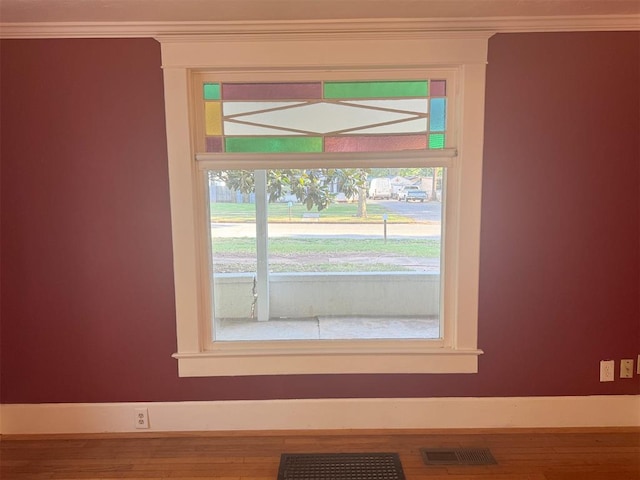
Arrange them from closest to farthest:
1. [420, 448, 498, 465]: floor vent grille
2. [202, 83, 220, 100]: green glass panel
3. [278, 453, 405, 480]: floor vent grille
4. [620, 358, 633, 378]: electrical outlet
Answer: [278, 453, 405, 480]: floor vent grille, [420, 448, 498, 465]: floor vent grille, [202, 83, 220, 100]: green glass panel, [620, 358, 633, 378]: electrical outlet

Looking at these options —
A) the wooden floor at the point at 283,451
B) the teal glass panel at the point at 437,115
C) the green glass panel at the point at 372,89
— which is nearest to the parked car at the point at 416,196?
the teal glass panel at the point at 437,115

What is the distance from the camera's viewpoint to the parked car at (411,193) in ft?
7.73

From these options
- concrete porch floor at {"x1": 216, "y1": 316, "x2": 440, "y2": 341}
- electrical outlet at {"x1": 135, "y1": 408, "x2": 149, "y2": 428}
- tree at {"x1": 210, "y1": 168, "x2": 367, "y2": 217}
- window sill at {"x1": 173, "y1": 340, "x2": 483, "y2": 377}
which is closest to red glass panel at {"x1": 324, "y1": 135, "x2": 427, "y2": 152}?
tree at {"x1": 210, "y1": 168, "x2": 367, "y2": 217}

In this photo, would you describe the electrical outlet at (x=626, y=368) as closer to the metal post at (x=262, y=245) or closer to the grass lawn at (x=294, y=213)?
the grass lawn at (x=294, y=213)

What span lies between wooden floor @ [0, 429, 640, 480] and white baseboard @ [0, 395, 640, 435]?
5cm

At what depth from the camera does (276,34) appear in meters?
2.15

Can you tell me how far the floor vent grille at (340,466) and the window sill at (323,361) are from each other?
0.42 m

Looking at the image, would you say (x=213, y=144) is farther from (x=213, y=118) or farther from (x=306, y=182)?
(x=306, y=182)

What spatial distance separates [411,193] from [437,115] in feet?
1.45

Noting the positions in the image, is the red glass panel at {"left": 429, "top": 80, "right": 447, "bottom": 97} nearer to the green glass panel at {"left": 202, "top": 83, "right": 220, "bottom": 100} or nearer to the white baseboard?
the green glass panel at {"left": 202, "top": 83, "right": 220, "bottom": 100}

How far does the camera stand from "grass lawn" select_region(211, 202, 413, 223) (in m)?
2.39

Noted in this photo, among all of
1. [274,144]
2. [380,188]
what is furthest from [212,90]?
[380,188]

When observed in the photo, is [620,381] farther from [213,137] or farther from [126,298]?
[126,298]

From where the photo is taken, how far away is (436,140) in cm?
231
